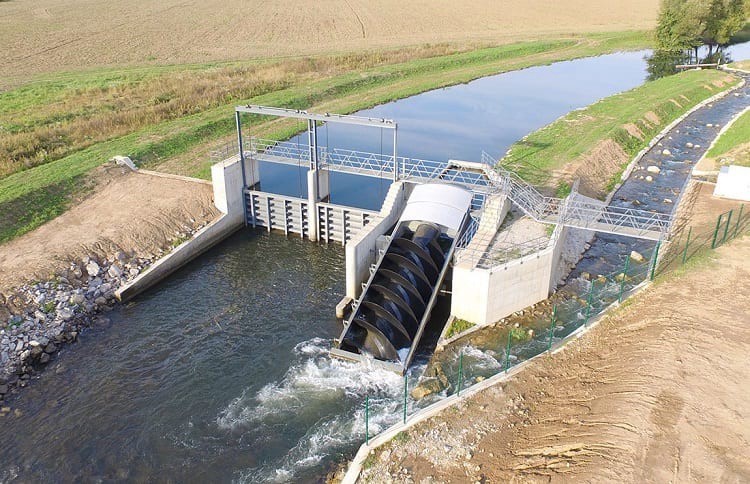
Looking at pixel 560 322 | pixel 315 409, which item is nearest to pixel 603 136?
pixel 560 322

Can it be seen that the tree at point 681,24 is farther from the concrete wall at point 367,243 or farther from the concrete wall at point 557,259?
the concrete wall at point 367,243

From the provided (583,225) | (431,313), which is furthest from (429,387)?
(583,225)

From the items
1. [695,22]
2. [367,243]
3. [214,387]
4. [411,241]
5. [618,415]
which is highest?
[695,22]

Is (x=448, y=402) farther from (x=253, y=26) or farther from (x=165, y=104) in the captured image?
(x=253, y=26)

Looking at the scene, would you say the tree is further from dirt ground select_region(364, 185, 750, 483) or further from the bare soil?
dirt ground select_region(364, 185, 750, 483)

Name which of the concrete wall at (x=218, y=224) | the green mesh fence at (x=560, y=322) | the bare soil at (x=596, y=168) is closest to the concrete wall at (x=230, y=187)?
the concrete wall at (x=218, y=224)

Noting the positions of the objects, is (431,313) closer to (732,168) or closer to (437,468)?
(437,468)

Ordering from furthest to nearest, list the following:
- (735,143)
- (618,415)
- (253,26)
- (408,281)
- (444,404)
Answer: (253,26)
(735,143)
(408,281)
(444,404)
(618,415)
